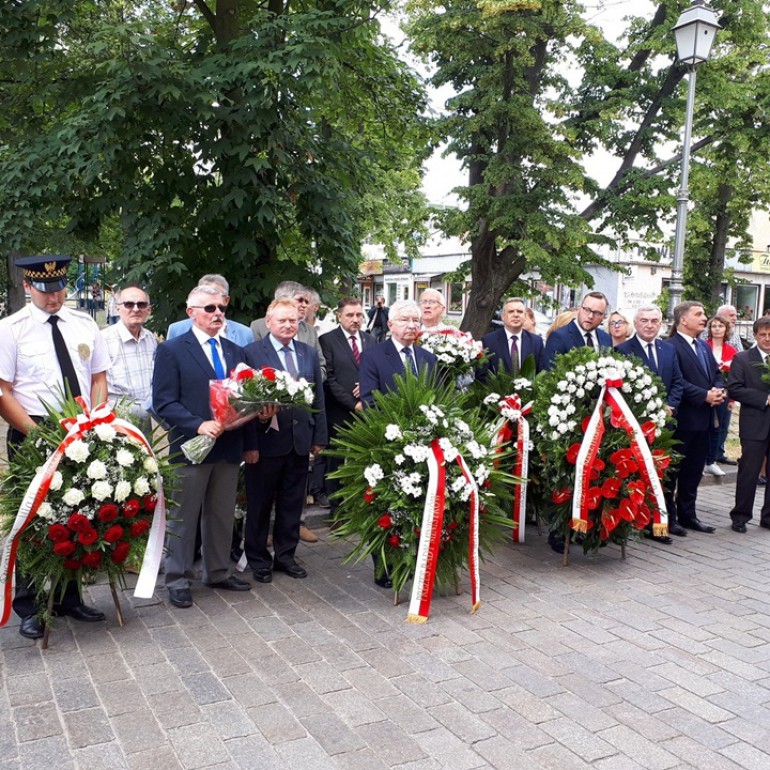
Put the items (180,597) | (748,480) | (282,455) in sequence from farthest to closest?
(748,480)
(282,455)
(180,597)

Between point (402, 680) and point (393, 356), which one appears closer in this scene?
point (402, 680)

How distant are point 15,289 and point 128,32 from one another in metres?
12.1

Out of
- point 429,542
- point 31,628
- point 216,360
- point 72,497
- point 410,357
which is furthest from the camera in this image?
point 410,357

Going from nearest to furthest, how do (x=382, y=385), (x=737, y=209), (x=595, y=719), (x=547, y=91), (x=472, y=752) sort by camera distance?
1. (x=472, y=752)
2. (x=595, y=719)
3. (x=382, y=385)
4. (x=547, y=91)
5. (x=737, y=209)

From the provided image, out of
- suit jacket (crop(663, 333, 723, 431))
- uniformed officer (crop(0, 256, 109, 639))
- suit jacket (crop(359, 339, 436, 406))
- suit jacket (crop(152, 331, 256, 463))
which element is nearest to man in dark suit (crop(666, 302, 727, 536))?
Answer: suit jacket (crop(663, 333, 723, 431))

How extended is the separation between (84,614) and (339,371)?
3.03m

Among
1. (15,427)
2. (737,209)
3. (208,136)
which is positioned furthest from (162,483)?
(737,209)

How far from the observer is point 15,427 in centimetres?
479

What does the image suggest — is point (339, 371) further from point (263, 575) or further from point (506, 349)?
point (263, 575)

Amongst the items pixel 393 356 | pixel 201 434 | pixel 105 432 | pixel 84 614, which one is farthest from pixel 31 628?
pixel 393 356

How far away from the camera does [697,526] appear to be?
24.3 feet

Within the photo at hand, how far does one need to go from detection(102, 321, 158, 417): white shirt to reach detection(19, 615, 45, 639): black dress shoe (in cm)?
162

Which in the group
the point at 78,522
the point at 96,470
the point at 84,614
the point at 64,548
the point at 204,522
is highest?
the point at 96,470

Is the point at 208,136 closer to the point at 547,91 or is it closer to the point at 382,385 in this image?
the point at 382,385
